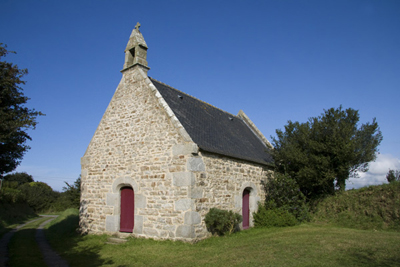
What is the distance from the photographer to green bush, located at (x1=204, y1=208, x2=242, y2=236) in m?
9.98

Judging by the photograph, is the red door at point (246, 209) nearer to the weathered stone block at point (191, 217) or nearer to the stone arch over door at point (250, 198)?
the stone arch over door at point (250, 198)

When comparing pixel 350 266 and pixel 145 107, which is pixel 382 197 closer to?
pixel 350 266

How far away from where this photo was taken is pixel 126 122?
12.1 metres

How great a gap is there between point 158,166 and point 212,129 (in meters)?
3.66

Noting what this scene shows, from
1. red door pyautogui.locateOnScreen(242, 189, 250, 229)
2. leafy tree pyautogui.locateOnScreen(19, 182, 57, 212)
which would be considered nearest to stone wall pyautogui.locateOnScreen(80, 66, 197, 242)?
red door pyautogui.locateOnScreen(242, 189, 250, 229)

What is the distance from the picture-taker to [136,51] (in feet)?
41.6

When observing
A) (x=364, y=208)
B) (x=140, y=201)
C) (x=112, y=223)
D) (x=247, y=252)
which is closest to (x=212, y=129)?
(x=140, y=201)

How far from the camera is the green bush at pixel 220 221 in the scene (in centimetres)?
998

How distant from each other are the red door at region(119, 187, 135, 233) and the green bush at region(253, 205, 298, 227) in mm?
5686

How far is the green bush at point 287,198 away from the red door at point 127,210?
253 inches

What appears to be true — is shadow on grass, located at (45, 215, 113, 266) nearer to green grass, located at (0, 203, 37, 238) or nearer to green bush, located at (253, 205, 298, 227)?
green bush, located at (253, 205, 298, 227)

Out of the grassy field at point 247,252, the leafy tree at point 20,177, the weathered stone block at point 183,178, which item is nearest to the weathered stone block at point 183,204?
the weathered stone block at point 183,178

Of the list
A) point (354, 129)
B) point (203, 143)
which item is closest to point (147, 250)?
point (203, 143)

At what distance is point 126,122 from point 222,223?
19.0ft
